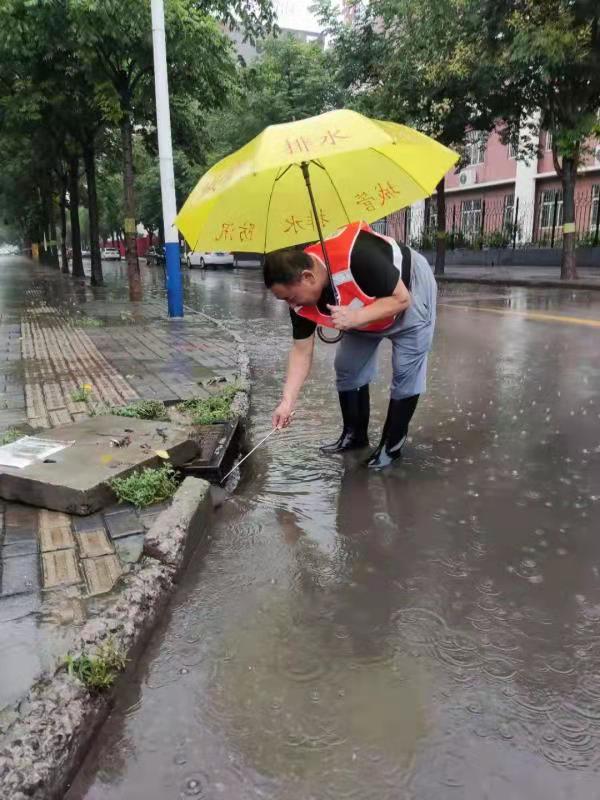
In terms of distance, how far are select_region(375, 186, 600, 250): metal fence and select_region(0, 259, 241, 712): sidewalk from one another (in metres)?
18.5

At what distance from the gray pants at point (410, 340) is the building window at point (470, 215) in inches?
1241

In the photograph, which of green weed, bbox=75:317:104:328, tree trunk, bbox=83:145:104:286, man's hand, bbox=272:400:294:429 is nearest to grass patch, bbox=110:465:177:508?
man's hand, bbox=272:400:294:429

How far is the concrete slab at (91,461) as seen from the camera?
11.6 feet

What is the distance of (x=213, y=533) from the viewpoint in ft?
11.6

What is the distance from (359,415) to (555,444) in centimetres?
139

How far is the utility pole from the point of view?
35.2 feet

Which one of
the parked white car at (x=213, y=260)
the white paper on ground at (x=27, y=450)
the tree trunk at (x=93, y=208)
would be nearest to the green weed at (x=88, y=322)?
the white paper on ground at (x=27, y=450)

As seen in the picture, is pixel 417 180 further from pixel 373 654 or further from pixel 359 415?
pixel 373 654

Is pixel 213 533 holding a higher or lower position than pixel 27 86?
lower

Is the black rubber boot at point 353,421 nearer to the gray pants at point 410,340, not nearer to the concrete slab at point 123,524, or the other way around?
the gray pants at point 410,340

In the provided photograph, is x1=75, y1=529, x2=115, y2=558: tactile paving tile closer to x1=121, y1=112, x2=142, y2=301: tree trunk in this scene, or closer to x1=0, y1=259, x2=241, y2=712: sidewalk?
x1=0, y1=259, x2=241, y2=712: sidewalk

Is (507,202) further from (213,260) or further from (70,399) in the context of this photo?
(70,399)

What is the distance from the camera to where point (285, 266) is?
137 inches

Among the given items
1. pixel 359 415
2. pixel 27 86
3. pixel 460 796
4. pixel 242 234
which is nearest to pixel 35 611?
pixel 460 796
